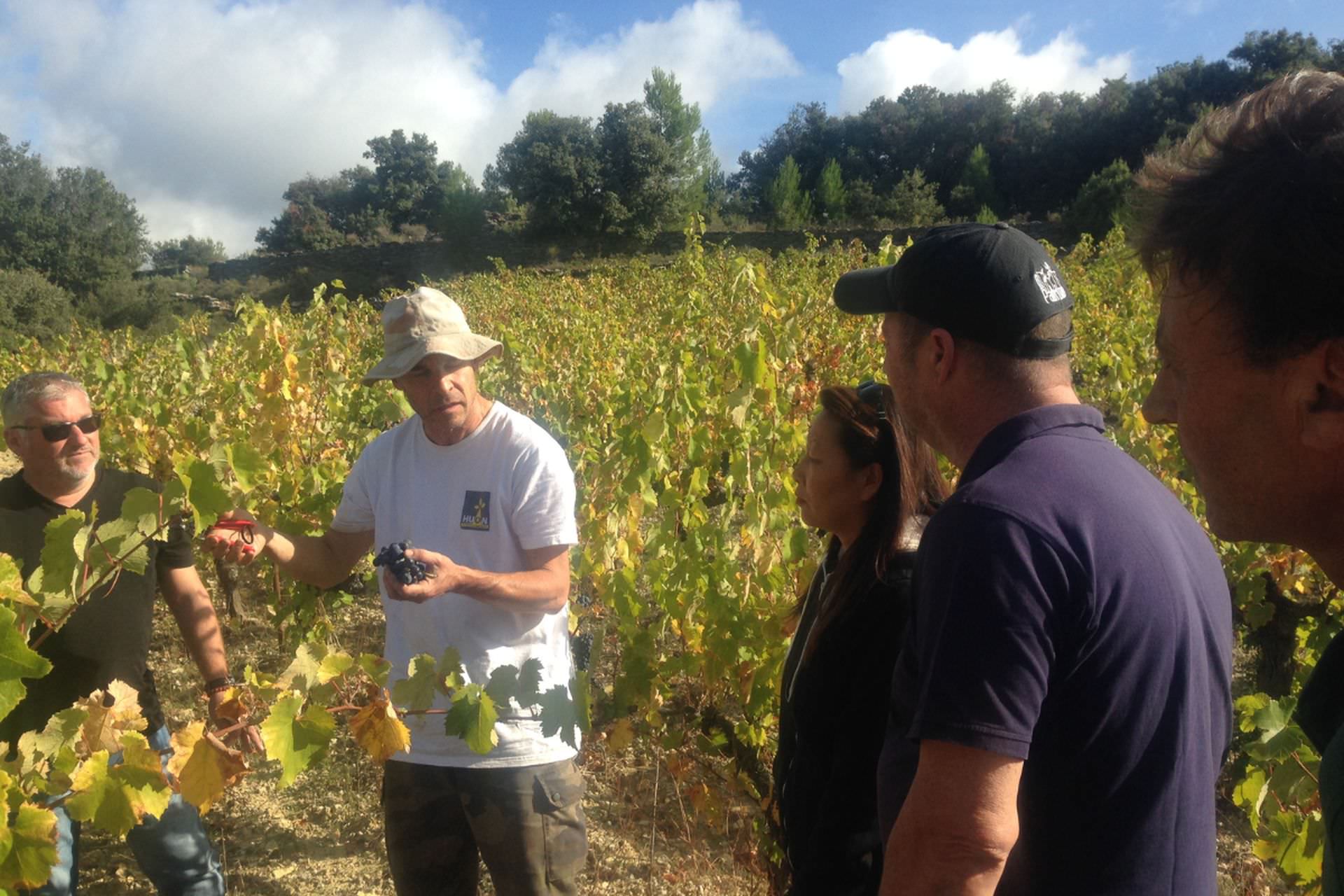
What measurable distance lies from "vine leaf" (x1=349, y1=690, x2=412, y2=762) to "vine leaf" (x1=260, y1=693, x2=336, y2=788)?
9cm

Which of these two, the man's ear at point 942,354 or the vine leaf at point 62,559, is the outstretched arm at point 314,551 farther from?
the man's ear at point 942,354

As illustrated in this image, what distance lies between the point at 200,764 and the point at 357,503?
894 mm

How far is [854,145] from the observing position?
41219mm

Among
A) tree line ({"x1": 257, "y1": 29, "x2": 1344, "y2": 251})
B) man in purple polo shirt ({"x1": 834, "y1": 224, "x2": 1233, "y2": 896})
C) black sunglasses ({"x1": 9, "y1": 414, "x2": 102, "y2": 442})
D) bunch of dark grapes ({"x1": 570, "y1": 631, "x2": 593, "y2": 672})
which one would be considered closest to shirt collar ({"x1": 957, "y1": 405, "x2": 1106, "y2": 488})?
man in purple polo shirt ({"x1": 834, "y1": 224, "x2": 1233, "y2": 896})

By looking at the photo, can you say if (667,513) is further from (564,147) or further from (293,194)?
(293,194)

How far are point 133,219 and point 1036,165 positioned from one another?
35829 millimetres

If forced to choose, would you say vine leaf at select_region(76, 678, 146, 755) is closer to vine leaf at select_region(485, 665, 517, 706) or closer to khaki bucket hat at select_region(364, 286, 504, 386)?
vine leaf at select_region(485, 665, 517, 706)

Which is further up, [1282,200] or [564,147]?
[564,147]

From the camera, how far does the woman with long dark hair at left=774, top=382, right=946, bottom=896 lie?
4.42 feet

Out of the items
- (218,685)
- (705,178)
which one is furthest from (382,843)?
(705,178)

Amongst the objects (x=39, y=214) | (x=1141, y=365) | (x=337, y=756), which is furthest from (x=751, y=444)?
(x=39, y=214)

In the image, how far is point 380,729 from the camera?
1.34 metres

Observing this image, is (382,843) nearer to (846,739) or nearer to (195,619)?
(195,619)

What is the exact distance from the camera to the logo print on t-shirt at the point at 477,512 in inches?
74.4
